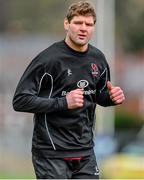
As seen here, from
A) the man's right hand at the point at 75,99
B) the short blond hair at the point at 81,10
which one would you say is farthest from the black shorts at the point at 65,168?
the short blond hair at the point at 81,10

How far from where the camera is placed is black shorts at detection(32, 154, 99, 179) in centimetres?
587

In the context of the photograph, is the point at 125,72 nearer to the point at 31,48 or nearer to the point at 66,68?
the point at 31,48

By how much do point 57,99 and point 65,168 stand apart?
0.50 meters

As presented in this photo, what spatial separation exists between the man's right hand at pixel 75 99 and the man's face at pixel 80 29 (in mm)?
374

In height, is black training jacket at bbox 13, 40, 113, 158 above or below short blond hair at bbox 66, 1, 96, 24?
below

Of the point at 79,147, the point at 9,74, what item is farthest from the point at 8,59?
the point at 79,147

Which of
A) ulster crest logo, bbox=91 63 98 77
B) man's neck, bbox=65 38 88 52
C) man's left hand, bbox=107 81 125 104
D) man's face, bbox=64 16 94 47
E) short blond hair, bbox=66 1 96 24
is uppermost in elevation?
short blond hair, bbox=66 1 96 24

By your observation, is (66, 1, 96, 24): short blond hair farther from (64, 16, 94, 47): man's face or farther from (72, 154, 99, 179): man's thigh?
(72, 154, 99, 179): man's thigh

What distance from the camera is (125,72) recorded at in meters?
18.5

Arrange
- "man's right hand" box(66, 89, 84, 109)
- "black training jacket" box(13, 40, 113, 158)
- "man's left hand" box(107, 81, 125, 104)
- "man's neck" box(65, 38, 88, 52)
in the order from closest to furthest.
Answer: "man's right hand" box(66, 89, 84, 109) < "black training jacket" box(13, 40, 113, 158) < "man's neck" box(65, 38, 88, 52) < "man's left hand" box(107, 81, 125, 104)

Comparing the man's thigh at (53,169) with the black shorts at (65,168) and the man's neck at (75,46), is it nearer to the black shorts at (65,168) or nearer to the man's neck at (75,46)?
the black shorts at (65,168)

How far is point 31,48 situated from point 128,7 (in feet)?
13.2

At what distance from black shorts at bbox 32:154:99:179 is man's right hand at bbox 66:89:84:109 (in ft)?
1.41

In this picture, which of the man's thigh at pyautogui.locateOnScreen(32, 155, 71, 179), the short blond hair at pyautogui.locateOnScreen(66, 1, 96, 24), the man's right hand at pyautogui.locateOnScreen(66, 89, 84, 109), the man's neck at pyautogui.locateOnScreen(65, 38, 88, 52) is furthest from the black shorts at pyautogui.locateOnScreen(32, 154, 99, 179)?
the short blond hair at pyautogui.locateOnScreen(66, 1, 96, 24)
